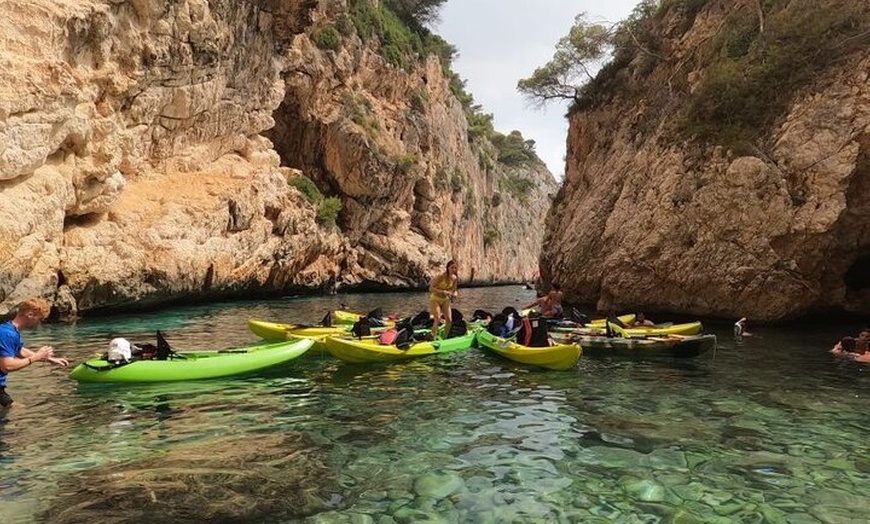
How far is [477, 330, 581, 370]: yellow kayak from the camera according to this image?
1004 centimetres

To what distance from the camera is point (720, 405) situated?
7.80 metres

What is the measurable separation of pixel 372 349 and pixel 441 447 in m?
4.54

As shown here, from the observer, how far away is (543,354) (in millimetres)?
10297

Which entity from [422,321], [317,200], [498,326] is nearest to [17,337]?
[422,321]

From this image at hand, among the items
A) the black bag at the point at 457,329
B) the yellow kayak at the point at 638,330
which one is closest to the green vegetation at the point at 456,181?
the yellow kayak at the point at 638,330

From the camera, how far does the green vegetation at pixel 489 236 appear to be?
60.6m

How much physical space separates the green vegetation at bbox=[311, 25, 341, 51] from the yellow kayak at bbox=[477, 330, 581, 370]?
2766 cm

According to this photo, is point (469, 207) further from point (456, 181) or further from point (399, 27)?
point (399, 27)

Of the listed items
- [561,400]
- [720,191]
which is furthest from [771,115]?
[561,400]

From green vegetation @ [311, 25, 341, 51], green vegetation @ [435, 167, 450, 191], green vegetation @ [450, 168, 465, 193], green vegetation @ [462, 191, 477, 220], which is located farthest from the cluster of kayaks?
green vegetation @ [462, 191, 477, 220]

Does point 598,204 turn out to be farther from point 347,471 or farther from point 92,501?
point 92,501

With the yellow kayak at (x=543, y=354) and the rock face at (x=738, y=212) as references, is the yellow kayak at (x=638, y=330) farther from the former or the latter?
the rock face at (x=738, y=212)

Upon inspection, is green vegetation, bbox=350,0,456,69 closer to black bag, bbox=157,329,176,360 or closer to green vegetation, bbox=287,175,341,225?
green vegetation, bbox=287,175,341,225

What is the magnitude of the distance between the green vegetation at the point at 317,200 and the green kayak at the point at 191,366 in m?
21.5
